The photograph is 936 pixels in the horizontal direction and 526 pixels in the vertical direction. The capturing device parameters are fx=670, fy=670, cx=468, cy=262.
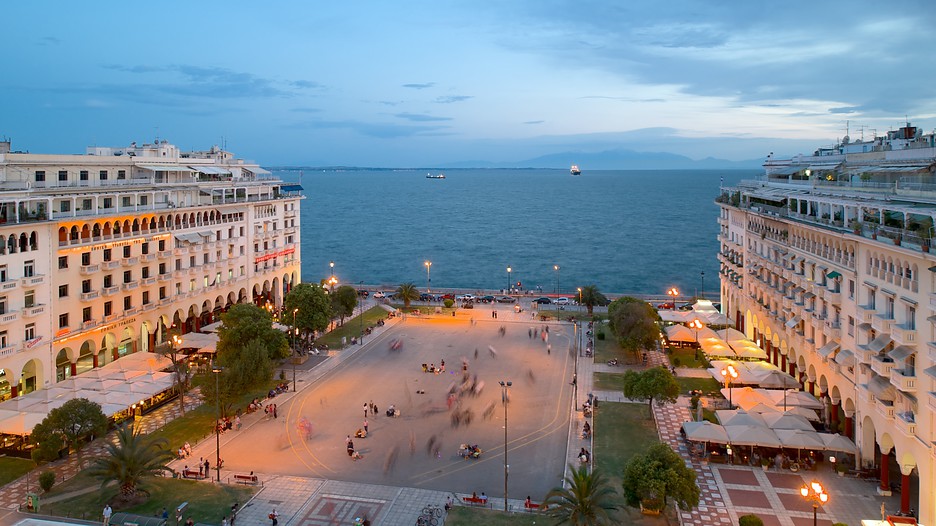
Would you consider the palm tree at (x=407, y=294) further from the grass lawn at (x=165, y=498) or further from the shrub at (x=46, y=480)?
the shrub at (x=46, y=480)

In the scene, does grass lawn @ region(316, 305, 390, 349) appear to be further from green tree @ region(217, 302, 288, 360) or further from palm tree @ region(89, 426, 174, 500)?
palm tree @ region(89, 426, 174, 500)

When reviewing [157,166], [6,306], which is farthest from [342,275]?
[6,306]

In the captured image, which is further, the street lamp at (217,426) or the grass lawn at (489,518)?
the street lamp at (217,426)

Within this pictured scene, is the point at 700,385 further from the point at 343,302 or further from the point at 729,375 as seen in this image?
the point at 343,302

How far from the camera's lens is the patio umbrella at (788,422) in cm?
3494

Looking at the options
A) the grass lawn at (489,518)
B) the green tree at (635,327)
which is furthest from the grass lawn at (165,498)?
the green tree at (635,327)

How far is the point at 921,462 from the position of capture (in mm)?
27125

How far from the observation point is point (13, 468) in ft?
110

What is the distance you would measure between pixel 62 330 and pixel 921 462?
48222 mm

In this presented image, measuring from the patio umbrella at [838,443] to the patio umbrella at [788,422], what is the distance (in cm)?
89

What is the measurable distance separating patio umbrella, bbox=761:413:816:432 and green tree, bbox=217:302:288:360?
31483 millimetres

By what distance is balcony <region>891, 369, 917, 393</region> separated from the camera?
28078 millimetres

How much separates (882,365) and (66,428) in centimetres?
3836

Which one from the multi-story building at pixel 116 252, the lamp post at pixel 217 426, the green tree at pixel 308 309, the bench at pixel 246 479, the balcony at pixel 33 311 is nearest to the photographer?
the bench at pixel 246 479
